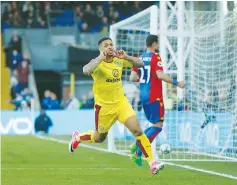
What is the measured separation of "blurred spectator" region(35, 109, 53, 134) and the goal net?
315 inches

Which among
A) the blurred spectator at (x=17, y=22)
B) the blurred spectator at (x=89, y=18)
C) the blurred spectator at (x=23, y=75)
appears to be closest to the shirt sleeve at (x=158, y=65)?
the blurred spectator at (x=23, y=75)

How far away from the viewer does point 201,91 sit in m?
18.5

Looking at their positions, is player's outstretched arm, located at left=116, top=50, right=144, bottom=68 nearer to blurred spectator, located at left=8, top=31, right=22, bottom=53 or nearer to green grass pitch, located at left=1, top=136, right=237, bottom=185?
green grass pitch, located at left=1, top=136, right=237, bottom=185

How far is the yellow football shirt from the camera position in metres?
12.0

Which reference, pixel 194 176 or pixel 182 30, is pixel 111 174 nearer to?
pixel 194 176

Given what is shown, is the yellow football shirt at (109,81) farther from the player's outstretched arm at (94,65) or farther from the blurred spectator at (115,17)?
the blurred spectator at (115,17)

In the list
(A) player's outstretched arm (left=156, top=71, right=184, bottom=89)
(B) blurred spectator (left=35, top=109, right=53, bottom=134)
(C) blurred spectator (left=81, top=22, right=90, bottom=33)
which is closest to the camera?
(A) player's outstretched arm (left=156, top=71, right=184, bottom=89)

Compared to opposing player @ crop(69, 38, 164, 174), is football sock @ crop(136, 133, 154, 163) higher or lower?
lower

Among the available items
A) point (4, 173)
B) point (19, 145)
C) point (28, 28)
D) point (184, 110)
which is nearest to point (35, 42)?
point (28, 28)

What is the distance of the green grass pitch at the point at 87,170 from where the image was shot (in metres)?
11.7

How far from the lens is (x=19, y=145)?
20.2m

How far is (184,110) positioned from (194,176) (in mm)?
6209

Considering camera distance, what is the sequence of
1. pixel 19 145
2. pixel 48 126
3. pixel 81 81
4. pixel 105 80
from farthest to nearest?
1. pixel 81 81
2. pixel 48 126
3. pixel 19 145
4. pixel 105 80

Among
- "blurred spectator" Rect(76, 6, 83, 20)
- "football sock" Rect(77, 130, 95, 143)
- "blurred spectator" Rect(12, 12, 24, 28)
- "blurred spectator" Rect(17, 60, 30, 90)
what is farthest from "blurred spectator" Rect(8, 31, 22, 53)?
"football sock" Rect(77, 130, 95, 143)
